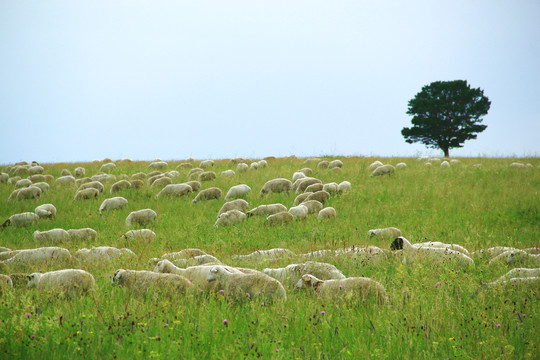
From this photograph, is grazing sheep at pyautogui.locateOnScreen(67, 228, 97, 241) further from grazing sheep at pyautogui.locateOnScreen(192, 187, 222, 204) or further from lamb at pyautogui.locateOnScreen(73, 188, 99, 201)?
lamb at pyautogui.locateOnScreen(73, 188, 99, 201)

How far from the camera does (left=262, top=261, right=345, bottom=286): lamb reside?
618 cm

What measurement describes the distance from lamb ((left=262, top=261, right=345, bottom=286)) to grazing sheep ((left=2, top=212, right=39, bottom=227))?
10.0m

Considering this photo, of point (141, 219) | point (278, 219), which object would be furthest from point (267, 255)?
point (141, 219)

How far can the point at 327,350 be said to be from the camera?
13.2ft

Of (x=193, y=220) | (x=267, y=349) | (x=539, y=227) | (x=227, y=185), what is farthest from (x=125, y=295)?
(x=227, y=185)

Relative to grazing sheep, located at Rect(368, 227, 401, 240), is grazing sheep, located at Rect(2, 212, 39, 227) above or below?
below

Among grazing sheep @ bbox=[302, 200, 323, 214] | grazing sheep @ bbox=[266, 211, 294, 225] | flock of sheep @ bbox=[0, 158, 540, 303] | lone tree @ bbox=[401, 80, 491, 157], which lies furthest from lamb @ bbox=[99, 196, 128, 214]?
lone tree @ bbox=[401, 80, 491, 157]

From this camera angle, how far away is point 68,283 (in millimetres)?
5633

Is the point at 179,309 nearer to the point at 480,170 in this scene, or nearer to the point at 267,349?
the point at 267,349

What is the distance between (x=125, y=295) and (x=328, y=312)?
2.64 m

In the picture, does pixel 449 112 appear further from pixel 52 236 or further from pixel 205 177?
pixel 52 236

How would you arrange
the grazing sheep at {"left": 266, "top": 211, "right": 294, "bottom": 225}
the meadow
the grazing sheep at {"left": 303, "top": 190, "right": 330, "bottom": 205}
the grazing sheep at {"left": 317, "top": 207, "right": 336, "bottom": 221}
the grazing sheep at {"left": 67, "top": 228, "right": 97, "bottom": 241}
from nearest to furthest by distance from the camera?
1. the meadow
2. the grazing sheep at {"left": 67, "top": 228, "right": 97, "bottom": 241}
3. the grazing sheep at {"left": 266, "top": 211, "right": 294, "bottom": 225}
4. the grazing sheep at {"left": 317, "top": 207, "right": 336, "bottom": 221}
5. the grazing sheep at {"left": 303, "top": 190, "right": 330, "bottom": 205}

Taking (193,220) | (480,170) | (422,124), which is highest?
(422,124)

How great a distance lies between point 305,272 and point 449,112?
41.0 metres
